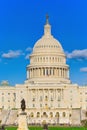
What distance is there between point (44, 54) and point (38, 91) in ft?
49.9

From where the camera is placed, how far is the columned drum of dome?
589ft

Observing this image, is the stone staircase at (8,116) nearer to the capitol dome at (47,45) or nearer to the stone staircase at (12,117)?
the stone staircase at (12,117)

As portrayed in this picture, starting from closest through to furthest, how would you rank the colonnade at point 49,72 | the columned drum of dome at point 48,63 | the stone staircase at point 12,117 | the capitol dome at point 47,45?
1. the stone staircase at point 12,117
2. the columned drum of dome at point 48,63
3. the colonnade at point 49,72
4. the capitol dome at point 47,45

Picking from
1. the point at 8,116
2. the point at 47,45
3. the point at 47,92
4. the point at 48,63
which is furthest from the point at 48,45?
the point at 8,116

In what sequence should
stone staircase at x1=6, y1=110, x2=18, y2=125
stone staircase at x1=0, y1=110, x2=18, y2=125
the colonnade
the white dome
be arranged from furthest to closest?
the white dome → the colonnade → stone staircase at x1=0, y1=110, x2=18, y2=125 → stone staircase at x1=6, y1=110, x2=18, y2=125

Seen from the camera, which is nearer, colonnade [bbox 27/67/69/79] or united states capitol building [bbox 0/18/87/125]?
united states capitol building [bbox 0/18/87/125]

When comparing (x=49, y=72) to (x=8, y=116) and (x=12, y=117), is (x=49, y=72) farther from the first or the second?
(x=12, y=117)

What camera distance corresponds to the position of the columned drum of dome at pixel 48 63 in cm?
17950

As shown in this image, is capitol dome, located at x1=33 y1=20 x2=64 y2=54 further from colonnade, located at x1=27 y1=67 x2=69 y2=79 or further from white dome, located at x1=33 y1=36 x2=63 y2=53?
colonnade, located at x1=27 y1=67 x2=69 y2=79

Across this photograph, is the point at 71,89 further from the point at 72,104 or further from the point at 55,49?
the point at 55,49

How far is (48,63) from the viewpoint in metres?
180

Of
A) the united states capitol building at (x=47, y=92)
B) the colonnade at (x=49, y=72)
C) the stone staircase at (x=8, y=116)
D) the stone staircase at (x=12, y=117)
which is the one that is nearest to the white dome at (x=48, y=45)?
the united states capitol building at (x=47, y=92)

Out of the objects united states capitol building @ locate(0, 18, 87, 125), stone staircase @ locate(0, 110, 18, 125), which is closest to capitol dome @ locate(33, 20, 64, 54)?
united states capitol building @ locate(0, 18, 87, 125)

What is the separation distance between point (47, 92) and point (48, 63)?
12007mm
